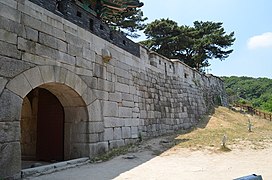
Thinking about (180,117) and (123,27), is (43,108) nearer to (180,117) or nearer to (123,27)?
(180,117)

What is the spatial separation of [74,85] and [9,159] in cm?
199

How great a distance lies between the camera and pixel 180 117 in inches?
437

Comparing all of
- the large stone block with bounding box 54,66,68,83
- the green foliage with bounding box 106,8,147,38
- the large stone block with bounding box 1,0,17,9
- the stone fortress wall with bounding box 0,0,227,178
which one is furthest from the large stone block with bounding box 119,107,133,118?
the green foliage with bounding box 106,8,147,38

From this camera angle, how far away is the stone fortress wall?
3.91 meters

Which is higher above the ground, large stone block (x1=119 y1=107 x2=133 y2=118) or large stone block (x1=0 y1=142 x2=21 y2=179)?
large stone block (x1=119 y1=107 x2=133 y2=118)

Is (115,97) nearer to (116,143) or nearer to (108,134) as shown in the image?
(108,134)

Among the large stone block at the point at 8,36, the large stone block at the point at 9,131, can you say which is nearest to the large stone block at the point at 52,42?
the large stone block at the point at 8,36

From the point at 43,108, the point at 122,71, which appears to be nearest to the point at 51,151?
the point at 43,108

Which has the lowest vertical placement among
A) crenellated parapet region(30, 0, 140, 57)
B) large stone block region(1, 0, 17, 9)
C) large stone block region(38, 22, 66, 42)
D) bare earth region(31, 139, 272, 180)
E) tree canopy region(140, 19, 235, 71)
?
bare earth region(31, 139, 272, 180)

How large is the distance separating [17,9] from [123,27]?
42.0 ft

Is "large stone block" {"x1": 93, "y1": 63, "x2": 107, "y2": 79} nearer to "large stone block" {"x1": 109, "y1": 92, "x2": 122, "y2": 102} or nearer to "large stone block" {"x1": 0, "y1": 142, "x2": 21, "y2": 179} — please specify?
"large stone block" {"x1": 109, "y1": 92, "x2": 122, "y2": 102}

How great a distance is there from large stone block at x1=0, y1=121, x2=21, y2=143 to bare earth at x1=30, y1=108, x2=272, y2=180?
792 millimetres

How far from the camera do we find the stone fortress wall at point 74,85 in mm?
3908

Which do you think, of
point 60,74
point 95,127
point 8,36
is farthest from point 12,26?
point 95,127
